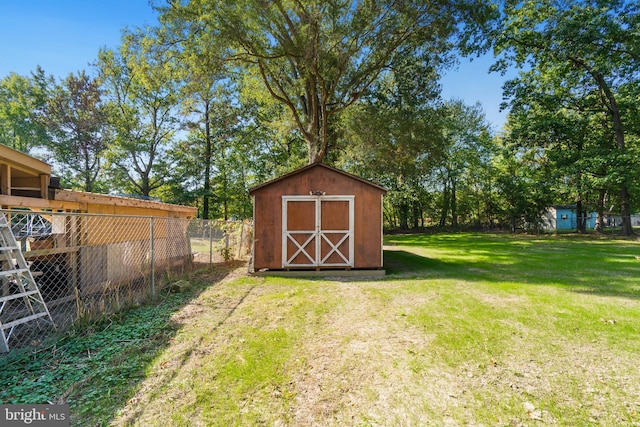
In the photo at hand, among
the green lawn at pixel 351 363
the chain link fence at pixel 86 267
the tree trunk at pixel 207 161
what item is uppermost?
the tree trunk at pixel 207 161

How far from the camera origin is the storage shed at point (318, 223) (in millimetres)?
7812

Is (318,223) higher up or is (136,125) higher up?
(136,125)

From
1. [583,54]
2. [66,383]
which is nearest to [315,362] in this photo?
[66,383]

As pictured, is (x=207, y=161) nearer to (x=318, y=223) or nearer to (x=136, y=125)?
(x=136, y=125)

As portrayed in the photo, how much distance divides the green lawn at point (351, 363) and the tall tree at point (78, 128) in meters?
22.5

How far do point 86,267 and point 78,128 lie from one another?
21695mm

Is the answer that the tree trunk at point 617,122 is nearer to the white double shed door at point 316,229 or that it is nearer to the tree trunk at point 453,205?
the tree trunk at point 453,205

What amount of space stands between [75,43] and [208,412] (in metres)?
12.0

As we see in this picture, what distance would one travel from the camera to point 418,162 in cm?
1582

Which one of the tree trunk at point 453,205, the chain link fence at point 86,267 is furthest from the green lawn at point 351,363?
the tree trunk at point 453,205

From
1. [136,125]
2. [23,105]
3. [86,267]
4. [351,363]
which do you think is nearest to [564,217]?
[351,363]

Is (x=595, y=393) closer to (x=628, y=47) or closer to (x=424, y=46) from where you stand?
(x=424, y=46)

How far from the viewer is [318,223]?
779 centimetres

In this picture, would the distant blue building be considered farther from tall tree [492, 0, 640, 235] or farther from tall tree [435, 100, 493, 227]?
tall tree [492, 0, 640, 235]
